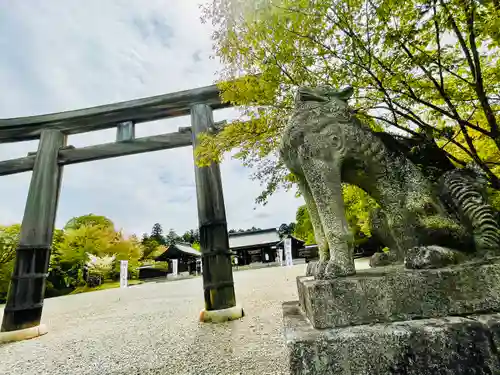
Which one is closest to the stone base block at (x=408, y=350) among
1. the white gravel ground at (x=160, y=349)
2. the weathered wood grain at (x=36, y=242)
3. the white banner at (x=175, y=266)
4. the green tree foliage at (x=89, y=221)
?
the white gravel ground at (x=160, y=349)

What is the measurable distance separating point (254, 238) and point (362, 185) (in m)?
29.5

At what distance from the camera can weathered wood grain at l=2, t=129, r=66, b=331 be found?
4680 millimetres

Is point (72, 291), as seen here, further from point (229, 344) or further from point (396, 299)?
point (396, 299)

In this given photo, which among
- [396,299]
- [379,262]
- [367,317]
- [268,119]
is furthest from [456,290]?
[268,119]

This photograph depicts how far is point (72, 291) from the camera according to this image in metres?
19.7

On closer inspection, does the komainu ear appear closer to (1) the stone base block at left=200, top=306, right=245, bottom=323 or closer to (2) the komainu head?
(2) the komainu head

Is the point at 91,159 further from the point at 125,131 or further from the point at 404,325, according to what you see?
the point at 404,325

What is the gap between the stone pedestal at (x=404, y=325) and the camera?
1.03 meters

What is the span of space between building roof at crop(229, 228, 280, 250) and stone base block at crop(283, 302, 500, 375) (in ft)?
89.6

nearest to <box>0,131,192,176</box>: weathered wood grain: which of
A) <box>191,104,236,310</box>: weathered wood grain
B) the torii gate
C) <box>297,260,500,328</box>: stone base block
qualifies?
the torii gate

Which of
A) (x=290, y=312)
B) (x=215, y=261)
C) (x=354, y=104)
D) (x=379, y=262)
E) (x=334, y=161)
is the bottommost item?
(x=290, y=312)

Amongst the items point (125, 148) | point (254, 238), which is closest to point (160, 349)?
point (125, 148)

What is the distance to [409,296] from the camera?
116cm

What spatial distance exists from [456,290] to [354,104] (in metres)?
1.99
